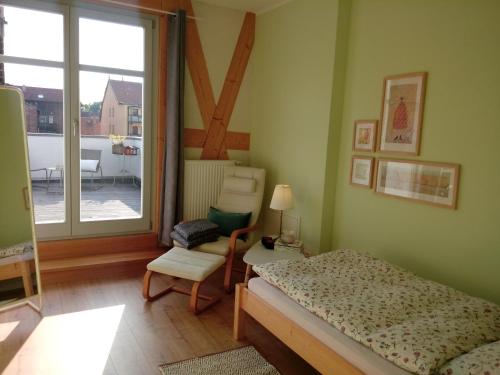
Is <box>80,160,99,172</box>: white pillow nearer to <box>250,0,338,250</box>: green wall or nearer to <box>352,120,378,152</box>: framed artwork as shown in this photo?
<box>250,0,338,250</box>: green wall

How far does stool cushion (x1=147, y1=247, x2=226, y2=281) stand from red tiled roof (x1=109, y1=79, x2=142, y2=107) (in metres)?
1.60

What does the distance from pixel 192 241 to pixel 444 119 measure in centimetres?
216

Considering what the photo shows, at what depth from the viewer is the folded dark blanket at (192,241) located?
11.3 ft

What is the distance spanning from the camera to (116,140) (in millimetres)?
3924

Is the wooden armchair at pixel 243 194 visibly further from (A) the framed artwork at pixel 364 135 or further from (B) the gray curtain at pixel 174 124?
(A) the framed artwork at pixel 364 135

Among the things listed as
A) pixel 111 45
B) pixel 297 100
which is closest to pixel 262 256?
pixel 297 100

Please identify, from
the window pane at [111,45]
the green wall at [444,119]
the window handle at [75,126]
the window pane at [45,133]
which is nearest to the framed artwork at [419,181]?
the green wall at [444,119]

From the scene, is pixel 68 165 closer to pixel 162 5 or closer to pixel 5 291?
pixel 5 291

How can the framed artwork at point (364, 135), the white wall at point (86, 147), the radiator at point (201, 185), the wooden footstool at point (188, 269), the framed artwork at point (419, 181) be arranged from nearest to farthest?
1. the framed artwork at point (419, 181)
2. the wooden footstool at point (188, 269)
3. the framed artwork at point (364, 135)
4. the white wall at point (86, 147)
5. the radiator at point (201, 185)

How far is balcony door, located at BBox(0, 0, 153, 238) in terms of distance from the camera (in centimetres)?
348

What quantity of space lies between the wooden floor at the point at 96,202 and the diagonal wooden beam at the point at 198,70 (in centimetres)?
110

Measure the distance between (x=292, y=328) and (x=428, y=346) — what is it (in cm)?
73

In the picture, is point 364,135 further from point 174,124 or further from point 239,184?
point 174,124

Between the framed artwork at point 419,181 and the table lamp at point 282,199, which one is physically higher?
the framed artwork at point 419,181
